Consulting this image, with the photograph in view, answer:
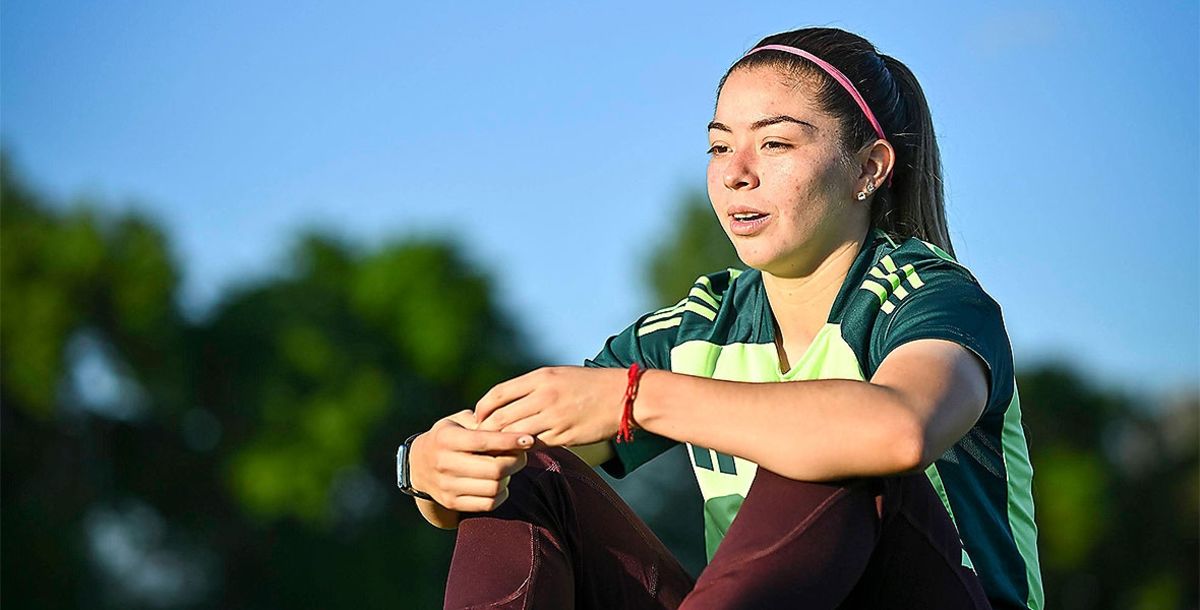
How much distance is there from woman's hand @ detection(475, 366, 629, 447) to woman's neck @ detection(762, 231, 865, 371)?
0.54 metres

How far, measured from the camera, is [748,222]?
84.8 inches

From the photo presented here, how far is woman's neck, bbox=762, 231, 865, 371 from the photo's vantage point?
221 centimetres

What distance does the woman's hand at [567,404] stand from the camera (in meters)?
1.75

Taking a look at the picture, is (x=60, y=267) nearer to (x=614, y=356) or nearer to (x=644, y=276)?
(x=644, y=276)

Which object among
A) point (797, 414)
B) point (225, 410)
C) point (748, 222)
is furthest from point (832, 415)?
point (225, 410)

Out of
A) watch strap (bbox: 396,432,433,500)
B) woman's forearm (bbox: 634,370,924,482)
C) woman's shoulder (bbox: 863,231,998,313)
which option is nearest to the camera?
woman's forearm (bbox: 634,370,924,482)

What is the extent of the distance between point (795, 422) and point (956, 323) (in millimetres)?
347

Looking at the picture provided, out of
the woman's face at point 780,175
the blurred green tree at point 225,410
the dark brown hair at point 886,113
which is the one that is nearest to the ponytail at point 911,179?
the dark brown hair at point 886,113

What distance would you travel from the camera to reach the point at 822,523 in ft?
5.38

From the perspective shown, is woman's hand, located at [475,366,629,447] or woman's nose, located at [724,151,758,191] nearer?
woman's hand, located at [475,366,629,447]

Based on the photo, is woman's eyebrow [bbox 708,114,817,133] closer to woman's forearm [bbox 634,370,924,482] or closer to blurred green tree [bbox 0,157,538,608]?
woman's forearm [bbox 634,370,924,482]

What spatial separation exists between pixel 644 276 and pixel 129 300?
5657 millimetres

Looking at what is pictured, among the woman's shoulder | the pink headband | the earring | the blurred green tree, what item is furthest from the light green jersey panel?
the blurred green tree

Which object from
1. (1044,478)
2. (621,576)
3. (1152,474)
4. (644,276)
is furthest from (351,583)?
(621,576)
